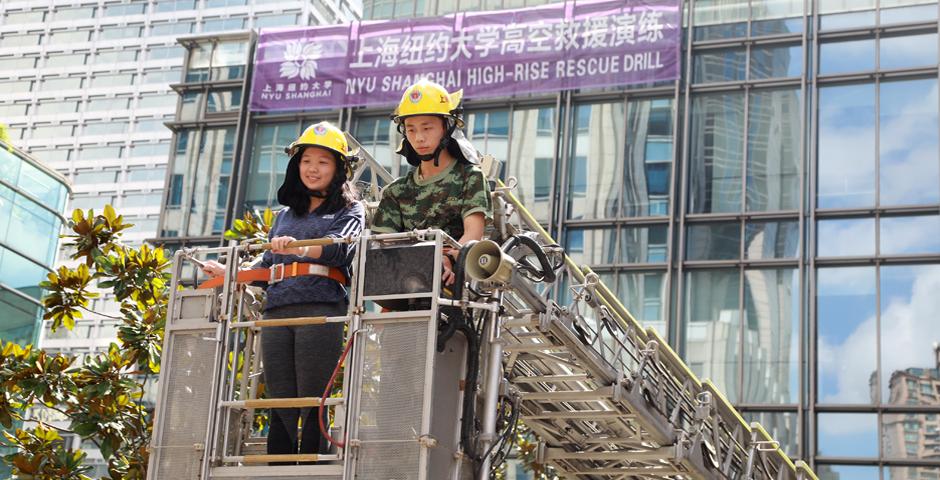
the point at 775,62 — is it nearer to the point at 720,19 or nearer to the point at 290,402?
the point at 720,19

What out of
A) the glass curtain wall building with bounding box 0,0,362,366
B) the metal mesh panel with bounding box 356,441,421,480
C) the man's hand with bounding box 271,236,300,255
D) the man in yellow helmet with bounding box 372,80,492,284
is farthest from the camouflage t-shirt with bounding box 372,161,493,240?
the glass curtain wall building with bounding box 0,0,362,366

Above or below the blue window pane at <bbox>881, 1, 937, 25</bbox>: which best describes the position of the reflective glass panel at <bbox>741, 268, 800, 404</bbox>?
below

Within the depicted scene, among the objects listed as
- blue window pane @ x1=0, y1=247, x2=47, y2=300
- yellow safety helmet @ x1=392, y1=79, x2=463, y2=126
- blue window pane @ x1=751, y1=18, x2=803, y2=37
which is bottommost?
yellow safety helmet @ x1=392, y1=79, x2=463, y2=126

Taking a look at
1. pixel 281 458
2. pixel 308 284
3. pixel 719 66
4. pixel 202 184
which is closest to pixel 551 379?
pixel 308 284

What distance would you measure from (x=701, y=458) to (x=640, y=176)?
577 inches

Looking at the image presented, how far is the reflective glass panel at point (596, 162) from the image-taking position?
25797 millimetres

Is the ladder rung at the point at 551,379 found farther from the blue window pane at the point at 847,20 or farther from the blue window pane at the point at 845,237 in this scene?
the blue window pane at the point at 847,20

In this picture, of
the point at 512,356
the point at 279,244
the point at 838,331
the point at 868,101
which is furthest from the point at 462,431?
the point at 868,101

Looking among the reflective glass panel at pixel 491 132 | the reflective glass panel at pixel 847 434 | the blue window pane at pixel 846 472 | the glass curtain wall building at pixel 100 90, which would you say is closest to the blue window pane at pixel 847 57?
the reflective glass panel at pixel 491 132

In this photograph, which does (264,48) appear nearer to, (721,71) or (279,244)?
(721,71)

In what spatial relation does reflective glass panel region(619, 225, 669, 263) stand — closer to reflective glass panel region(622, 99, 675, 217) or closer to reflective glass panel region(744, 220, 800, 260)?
reflective glass panel region(622, 99, 675, 217)

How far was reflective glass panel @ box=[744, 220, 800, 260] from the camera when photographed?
24516 millimetres

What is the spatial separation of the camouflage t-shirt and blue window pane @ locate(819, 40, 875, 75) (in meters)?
18.4

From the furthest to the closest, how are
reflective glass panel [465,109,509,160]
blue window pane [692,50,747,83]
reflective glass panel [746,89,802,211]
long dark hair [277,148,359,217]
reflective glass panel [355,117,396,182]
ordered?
reflective glass panel [355,117,396,182], reflective glass panel [465,109,509,160], blue window pane [692,50,747,83], reflective glass panel [746,89,802,211], long dark hair [277,148,359,217]
